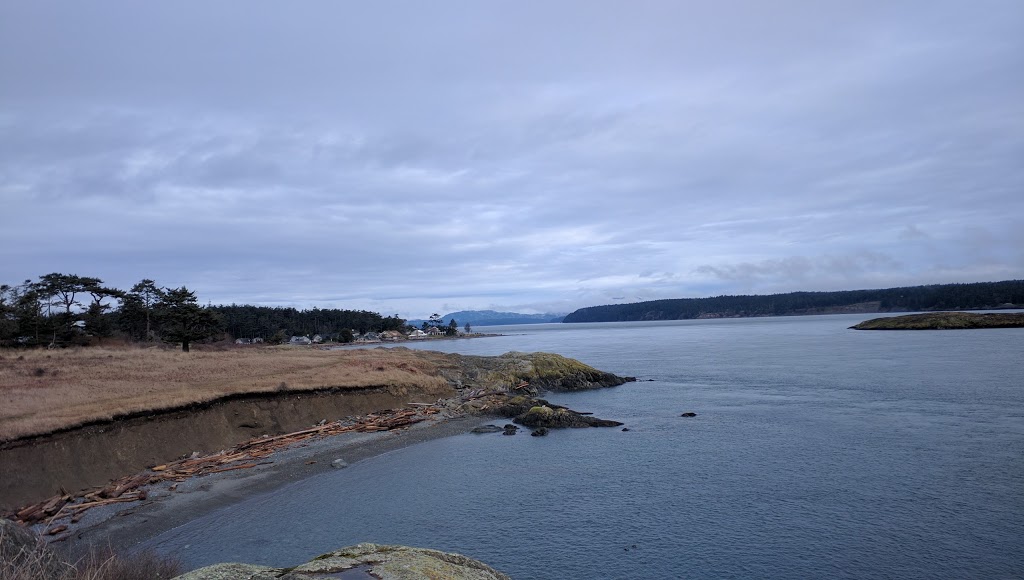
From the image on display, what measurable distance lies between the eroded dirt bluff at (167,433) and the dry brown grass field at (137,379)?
476 mm

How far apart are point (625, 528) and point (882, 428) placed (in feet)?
61.5

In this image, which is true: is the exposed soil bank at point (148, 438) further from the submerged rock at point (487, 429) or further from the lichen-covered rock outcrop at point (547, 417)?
the lichen-covered rock outcrop at point (547, 417)

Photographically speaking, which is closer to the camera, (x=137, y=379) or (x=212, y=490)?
(x=212, y=490)

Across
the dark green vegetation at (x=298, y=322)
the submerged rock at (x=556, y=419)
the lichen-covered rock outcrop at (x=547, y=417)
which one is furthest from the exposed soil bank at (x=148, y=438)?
the dark green vegetation at (x=298, y=322)

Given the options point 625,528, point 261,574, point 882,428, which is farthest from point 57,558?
point 882,428

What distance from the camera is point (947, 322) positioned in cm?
11988

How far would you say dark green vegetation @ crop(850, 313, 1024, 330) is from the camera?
11281 cm

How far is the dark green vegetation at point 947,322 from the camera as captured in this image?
113m

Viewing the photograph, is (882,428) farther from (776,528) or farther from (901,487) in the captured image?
(776,528)

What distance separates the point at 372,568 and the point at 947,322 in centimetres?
14745

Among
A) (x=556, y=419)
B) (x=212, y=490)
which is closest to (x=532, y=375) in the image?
(x=556, y=419)

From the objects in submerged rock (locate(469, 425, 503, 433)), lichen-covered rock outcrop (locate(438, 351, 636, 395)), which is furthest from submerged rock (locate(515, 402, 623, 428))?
lichen-covered rock outcrop (locate(438, 351, 636, 395))

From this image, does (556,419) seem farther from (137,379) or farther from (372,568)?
(372,568)

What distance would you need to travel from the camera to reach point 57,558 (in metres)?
8.04
